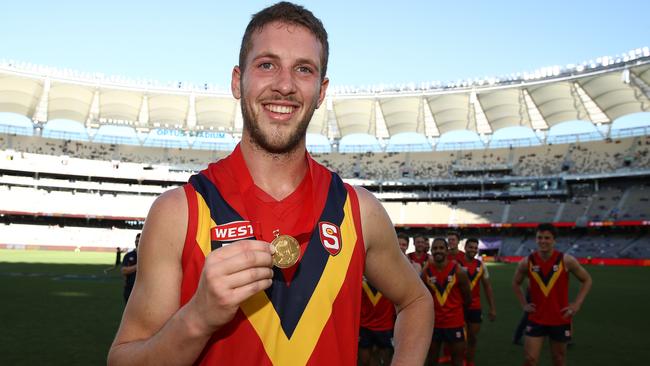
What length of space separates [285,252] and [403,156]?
64430 millimetres

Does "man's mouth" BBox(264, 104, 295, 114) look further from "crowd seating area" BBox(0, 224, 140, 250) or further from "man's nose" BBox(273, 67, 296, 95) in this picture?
"crowd seating area" BBox(0, 224, 140, 250)

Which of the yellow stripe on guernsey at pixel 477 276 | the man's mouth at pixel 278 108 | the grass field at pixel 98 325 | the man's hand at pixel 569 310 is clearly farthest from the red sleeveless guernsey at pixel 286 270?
the yellow stripe on guernsey at pixel 477 276

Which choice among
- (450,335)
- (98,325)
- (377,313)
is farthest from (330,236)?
(98,325)

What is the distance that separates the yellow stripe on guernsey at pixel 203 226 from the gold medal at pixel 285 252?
296 millimetres

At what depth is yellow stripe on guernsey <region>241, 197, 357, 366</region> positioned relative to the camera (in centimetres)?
169

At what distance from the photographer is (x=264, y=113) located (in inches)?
72.4

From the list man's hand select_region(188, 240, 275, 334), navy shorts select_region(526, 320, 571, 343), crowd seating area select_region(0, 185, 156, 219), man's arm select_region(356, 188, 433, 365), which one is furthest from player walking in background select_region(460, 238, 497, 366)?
crowd seating area select_region(0, 185, 156, 219)

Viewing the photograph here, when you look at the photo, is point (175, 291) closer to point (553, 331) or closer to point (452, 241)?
point (553, 331)

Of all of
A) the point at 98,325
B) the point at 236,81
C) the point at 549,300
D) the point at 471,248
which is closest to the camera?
the point at 236,81

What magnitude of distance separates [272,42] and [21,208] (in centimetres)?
5881

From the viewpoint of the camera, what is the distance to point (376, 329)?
802cm

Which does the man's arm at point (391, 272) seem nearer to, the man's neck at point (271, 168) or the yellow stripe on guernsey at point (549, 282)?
the man's neck at point (271, 168)

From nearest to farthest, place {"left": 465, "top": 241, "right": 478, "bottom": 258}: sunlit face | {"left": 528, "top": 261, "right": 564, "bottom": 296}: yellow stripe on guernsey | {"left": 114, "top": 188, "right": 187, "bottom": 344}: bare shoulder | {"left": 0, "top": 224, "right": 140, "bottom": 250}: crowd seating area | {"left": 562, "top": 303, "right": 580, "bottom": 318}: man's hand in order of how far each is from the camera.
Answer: {"left": 114, "top": 188, "right": 187, "bottom": 344}: bare shoulder
{"left": 562, "top": 303, "right": 580, "bottom": 318}: man's hand
{"left": 528, "top": 261, "right": 564, "bottom": 296}: yellow stripe on guernsey
{"left": 465, "top": 241, "right": 478, "bottom": 258}: sunlit face
{"left": 0, "top": 224, "right": 140, "bottom": 250}: crowd seating area

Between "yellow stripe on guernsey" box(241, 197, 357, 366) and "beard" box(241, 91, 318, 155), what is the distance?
443 mm
